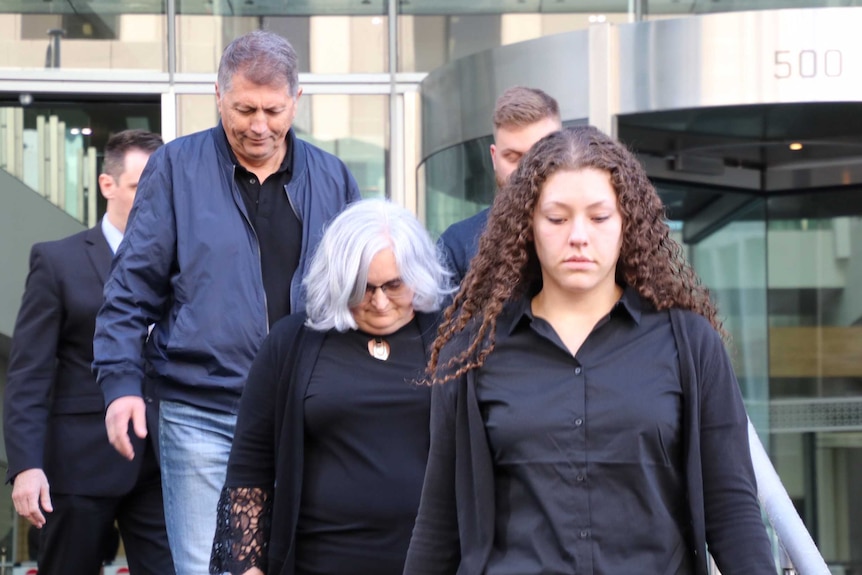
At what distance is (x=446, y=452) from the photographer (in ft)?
9.92

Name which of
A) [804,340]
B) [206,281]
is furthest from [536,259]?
[804,340]

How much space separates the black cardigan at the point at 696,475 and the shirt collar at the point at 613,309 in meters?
0.08

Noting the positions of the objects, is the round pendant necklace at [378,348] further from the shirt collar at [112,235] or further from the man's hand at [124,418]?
the shirt collar at [112,235]

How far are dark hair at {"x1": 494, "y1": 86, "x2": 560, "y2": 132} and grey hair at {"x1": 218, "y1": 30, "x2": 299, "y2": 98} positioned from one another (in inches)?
30.5

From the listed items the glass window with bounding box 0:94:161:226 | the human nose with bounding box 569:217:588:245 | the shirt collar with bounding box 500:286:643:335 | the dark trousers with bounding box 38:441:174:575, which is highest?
the glass window with bounding box 0:94:161:226

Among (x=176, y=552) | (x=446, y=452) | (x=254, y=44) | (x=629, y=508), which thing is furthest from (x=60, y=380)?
(x=629, y=508)

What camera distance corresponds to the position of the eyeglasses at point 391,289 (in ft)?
13.3

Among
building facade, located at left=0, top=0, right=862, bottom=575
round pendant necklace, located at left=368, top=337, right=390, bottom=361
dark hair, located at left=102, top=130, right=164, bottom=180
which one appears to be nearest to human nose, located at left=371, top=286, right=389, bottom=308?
round pendant necklace, located at left=368, top=337, right=390, bottom=361

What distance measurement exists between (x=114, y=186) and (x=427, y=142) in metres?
4.81

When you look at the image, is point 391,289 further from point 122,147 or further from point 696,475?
point 122,147

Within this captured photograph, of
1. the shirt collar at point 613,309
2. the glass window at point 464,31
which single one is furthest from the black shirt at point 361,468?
the glass window at point 464,31

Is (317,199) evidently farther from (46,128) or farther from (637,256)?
(46,128)

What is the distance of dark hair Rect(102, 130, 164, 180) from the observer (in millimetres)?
5848

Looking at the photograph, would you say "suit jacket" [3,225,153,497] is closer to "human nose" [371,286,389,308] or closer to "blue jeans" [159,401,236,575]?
"blue jeans" [159,401,236,575]
